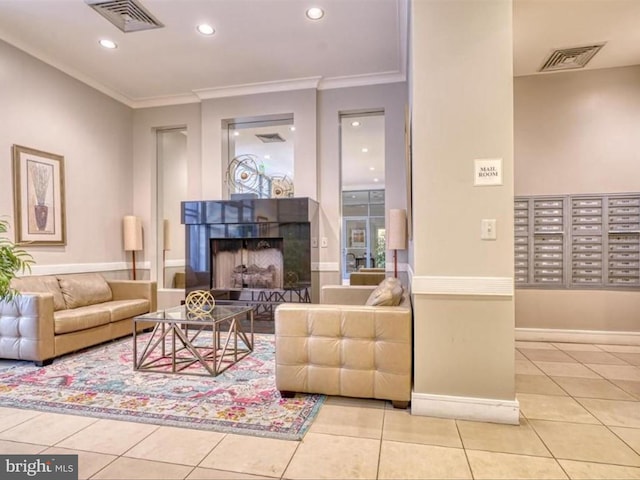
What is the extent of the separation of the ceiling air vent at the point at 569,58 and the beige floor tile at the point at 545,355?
9.95ft

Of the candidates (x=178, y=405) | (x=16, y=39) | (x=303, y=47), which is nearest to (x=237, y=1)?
(x=303, y=47)

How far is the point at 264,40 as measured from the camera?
3.73 m

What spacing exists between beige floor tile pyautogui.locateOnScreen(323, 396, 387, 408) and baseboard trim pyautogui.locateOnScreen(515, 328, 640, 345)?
250 cm

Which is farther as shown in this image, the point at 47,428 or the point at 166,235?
the point at 166,235

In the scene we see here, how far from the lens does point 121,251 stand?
5.08 m

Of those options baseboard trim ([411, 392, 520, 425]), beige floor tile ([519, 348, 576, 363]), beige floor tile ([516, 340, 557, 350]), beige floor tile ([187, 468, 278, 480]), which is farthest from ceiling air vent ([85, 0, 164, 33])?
beige floor tile ([516, 340, 557, 350])

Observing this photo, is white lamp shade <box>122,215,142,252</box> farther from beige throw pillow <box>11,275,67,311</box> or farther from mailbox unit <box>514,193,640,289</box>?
mailbox unit <box>514,193,640,289</box>

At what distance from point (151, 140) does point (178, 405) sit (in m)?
4.18

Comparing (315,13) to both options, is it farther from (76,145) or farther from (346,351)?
(76,145)

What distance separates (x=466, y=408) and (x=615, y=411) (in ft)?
3.34

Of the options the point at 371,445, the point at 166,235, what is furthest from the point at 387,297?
the point at 166,235

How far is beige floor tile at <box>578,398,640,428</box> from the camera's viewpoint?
2.17 m

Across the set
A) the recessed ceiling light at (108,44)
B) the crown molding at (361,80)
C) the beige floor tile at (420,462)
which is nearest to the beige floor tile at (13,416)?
the beige floor tile at (420,462)

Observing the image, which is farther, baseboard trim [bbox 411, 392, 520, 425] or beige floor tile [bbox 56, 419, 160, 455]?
baseboard trim [bbox 411, 392, 520, 425]
